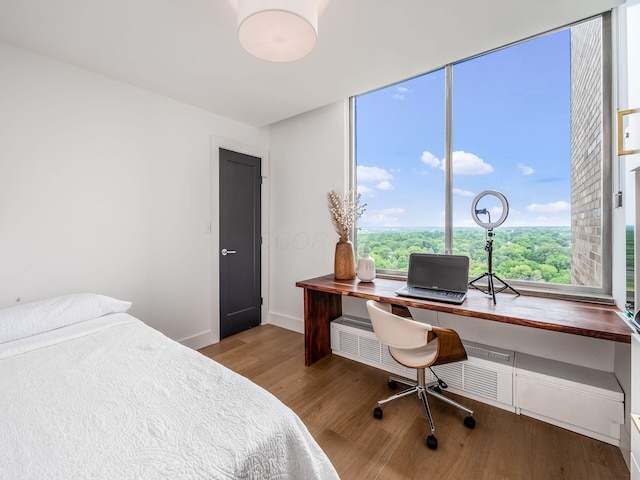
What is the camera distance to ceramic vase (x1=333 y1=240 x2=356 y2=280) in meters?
2.70

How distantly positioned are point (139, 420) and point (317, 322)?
72.5 inches

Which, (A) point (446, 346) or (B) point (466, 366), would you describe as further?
(B) point (466, 366)

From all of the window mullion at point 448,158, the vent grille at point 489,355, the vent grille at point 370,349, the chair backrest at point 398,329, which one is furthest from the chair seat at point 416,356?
the window mullion at point 448,158

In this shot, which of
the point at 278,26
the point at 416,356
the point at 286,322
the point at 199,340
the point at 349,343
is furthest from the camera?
the point at 286,322

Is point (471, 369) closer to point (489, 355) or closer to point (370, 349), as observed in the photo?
point (489, 355)

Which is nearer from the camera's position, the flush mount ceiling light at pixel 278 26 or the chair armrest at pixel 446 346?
the flush mount ceiling light at pixel 278 26

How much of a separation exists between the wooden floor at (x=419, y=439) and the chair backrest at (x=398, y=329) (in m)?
0.56

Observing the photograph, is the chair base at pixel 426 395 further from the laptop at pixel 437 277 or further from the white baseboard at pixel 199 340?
the white baseboard at pixel 199 340

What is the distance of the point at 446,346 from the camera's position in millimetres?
1696

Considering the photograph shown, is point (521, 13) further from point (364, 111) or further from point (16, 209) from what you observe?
point (16, 209)

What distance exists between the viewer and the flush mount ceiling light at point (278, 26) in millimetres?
1310

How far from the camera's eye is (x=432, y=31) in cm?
183

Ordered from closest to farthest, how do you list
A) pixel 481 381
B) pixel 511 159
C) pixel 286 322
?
pixel 481 381 < pixel 511 159 < pixel 286 322

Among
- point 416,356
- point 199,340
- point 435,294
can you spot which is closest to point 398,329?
point 416,356
